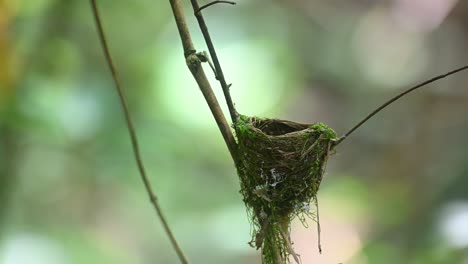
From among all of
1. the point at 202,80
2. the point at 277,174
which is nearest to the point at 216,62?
the point at 202,80

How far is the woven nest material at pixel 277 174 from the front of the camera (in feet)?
3.05

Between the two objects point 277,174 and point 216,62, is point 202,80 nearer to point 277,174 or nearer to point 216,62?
point 216,62

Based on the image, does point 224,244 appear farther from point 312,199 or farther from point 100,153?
point 312,199

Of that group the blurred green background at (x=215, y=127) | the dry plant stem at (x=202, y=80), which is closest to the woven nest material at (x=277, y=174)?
the dry plant stem at (x=202, y=80)

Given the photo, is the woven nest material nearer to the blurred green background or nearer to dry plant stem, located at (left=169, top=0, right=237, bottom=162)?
dry plant stem, located at (left=169, top=0, right=237, bottom=162)

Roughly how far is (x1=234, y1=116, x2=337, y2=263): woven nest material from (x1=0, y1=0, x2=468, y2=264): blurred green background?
0.79 m

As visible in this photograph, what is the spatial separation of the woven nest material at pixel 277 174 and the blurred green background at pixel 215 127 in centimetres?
79

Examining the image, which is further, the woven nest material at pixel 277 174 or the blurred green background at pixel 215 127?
the blurred green background at pixel 215 127

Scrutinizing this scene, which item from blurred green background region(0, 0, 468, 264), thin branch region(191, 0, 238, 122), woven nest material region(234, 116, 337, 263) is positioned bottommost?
woven nest material region(234, 116, 337, 263)

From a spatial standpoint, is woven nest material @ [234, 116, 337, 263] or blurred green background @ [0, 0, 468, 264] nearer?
woven nest material @ [234, 116, 337, 263]

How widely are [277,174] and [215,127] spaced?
1.71 meters

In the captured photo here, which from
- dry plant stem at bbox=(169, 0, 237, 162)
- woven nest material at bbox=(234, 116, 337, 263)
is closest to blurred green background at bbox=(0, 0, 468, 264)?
woven nest material at bbox=(234, 116, 337, 263)

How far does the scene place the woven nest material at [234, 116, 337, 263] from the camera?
0.93m

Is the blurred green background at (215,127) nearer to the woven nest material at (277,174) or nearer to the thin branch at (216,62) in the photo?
the woven nest material at (277,174)
